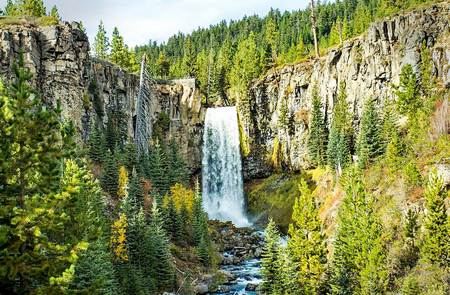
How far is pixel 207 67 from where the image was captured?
10069 cm

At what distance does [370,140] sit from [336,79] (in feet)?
58.5

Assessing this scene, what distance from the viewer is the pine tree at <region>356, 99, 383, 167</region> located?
54406 mm

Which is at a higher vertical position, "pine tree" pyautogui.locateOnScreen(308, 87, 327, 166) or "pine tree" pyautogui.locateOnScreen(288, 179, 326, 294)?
"pine tree" pyautogui.locateOnScreen(308, 87, 327, 166)

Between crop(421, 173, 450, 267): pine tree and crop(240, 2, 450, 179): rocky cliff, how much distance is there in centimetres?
2859

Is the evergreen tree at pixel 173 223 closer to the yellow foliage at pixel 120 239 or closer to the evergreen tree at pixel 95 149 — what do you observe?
the yellow foliage at pixel 120 239

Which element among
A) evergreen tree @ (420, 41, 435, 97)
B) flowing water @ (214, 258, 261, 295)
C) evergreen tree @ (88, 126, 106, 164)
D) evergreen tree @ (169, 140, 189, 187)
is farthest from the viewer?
evergreen tree @ (169, 140, 189, 187)

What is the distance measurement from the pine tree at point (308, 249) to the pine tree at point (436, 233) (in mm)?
8031

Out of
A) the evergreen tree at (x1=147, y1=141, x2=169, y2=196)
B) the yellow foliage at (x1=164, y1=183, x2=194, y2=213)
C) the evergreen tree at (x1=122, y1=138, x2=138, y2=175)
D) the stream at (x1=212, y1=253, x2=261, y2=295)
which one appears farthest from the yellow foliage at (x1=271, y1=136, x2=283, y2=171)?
the evergreen tree at (x1=122, y1=138, x2=138, y2=175)

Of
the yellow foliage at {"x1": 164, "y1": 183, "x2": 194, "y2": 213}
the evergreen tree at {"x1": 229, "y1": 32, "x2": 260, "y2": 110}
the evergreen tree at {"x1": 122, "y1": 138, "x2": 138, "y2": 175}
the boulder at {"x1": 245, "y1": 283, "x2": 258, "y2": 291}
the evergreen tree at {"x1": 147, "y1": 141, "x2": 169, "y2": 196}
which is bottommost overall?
the boulder at {"x1": 245, "y1": 283, "x2": 258, "y2": 291}

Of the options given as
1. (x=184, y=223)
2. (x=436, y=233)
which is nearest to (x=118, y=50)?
(x=184, y=223)

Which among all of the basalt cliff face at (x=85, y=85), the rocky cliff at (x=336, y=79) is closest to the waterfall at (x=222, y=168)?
the basalt cliff face at (x=85, y=85)

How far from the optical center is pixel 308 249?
118ft

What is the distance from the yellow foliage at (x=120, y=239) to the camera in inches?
1478

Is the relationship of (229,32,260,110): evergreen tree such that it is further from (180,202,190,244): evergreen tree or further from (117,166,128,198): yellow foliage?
(117,166,128,198): yellow foliage
